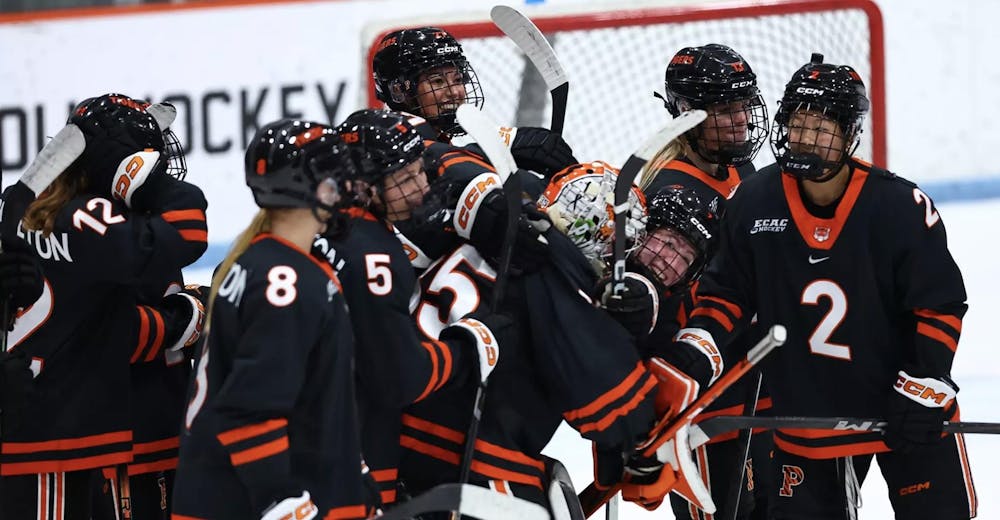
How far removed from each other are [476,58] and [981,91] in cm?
246

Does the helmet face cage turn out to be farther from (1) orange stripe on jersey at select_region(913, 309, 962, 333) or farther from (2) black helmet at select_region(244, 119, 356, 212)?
(1) orange stripe on jersey at select_region(913, 309, 962, 333)

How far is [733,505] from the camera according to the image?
9.82ft

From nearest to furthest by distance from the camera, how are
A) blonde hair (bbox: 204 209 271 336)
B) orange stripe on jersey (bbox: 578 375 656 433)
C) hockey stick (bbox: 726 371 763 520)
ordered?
1. blonde hair (bbox: 204 209 271 336)
2. orange stripe on jersey (bbox: 578 375 656 433)
3. hockey stick (bbox: 726 371 763 520)

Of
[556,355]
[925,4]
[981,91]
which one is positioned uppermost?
[925,4]

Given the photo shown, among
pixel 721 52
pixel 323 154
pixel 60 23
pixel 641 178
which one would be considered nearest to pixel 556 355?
pixel 323 154

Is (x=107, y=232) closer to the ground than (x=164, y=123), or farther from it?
closer to the ground

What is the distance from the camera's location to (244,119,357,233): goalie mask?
2.16 m

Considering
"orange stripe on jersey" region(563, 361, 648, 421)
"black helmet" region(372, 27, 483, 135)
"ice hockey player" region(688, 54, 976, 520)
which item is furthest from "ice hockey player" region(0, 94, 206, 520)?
"ice hockey player" region(688, 54, 976, 520)

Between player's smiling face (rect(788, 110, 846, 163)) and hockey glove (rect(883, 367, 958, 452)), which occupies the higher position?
player's smiling face (rect(788, 110, 846, 163))

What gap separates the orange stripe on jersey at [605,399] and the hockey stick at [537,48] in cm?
75

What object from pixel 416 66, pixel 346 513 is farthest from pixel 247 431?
pixel 416 66

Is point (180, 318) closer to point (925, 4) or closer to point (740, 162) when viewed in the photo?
point (740, 162)

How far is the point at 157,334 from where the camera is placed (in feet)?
9.60

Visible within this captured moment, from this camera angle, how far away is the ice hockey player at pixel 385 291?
231 cm
